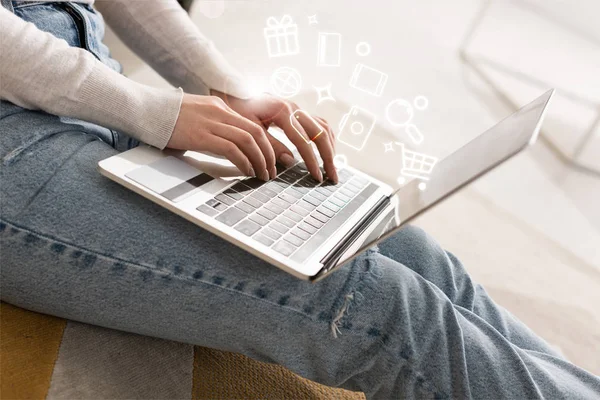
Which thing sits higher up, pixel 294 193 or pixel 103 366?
pixel 294 193

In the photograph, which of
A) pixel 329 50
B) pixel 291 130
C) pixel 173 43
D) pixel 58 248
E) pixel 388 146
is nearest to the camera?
pixel 58 248

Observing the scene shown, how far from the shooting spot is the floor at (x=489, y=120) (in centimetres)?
124

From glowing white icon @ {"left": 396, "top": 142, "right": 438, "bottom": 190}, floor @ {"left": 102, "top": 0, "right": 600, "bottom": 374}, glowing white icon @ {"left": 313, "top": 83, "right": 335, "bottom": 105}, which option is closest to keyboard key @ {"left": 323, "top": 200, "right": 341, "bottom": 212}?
floor @ {"left": 102, "top": 0, "right": 600, "bottom": 374}

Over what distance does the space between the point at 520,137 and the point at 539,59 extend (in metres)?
2.33

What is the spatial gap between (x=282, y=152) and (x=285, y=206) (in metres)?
0.11

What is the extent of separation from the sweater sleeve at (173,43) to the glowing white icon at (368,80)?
3.53 ft

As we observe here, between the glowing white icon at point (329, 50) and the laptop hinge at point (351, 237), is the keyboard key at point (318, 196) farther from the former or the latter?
the glowing white icon at point (329, 50)

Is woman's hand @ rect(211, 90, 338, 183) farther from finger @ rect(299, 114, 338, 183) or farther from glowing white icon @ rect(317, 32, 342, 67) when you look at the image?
glowing white icon @ rect(317, 32, 342, 67)

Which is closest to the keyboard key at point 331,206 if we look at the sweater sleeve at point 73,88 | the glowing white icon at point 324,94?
the sweater sleeve at point 73,88

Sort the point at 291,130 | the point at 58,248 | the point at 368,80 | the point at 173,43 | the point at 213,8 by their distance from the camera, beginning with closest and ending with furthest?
the point at 58,248 < the point at 291,130 < the point at 173,43 < the point at 213,8 < the point at 368,80

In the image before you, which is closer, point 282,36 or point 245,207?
point 245,207

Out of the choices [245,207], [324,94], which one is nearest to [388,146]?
[324,94]

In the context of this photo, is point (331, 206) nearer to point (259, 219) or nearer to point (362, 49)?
point (259, 219)

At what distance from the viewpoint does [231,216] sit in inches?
20.6
